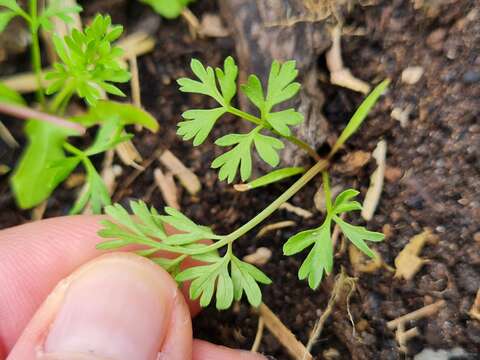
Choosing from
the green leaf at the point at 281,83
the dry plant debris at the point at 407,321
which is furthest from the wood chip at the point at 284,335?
the green leaf at the point at 281,83

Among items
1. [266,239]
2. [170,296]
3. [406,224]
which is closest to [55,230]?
[170,296]

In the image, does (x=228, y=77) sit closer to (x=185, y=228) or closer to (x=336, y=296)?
(x=185, y=228)

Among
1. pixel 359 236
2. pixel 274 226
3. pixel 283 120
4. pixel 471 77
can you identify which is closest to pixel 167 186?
pixel 274 226

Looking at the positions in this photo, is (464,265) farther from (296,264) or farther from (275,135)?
(275,135)

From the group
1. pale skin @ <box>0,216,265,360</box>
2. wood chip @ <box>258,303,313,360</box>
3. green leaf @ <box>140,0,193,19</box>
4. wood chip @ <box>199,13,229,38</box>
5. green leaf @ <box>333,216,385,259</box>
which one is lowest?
wood chip @ <box>258,303,313,360</box>

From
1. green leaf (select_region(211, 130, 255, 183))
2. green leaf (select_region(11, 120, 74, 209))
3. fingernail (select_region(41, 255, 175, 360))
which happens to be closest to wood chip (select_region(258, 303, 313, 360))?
fingernail (select_region(41, 255, 175, 360))

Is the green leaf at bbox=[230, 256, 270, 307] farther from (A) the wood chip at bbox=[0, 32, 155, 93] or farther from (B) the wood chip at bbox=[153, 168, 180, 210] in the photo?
(A) the wood chip at bbox=[0, 32, 155, 93]

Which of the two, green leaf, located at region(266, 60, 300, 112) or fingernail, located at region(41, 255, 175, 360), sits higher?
green leaf, located at region(266, 60, 300, 112)

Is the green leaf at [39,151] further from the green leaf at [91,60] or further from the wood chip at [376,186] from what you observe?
the wood chip at [376,186]
